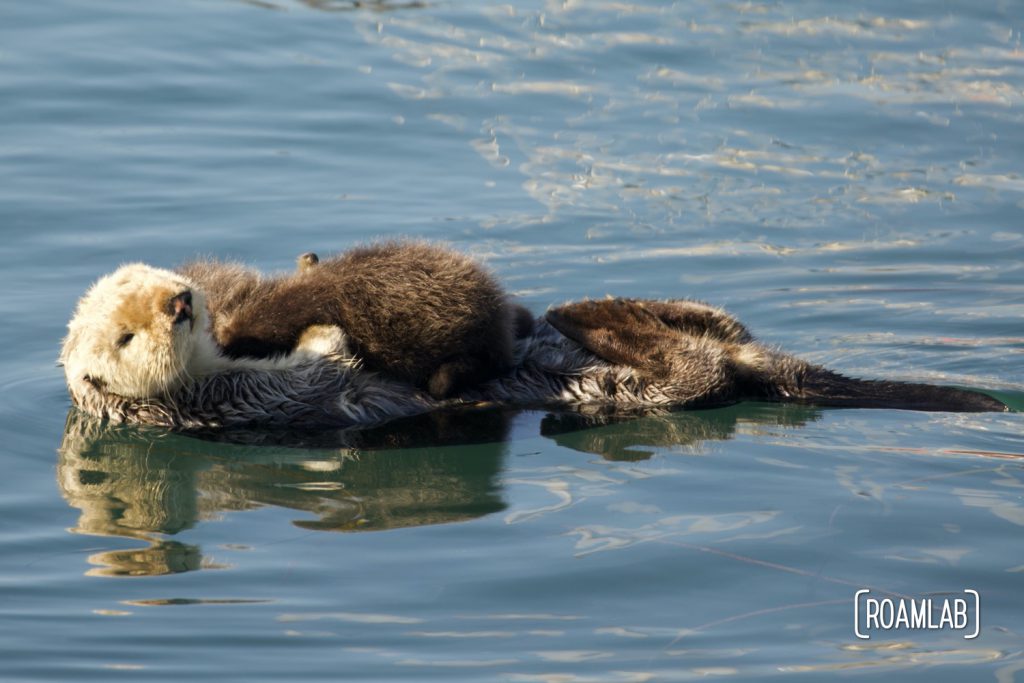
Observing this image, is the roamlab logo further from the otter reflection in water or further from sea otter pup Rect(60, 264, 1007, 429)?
sea otter pup Rect(60, 264, 1007, 429)

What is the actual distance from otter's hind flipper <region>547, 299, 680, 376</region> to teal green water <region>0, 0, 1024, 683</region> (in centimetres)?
31

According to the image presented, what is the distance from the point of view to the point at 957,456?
5.72 m

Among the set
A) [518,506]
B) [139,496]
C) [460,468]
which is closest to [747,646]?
[518,506]

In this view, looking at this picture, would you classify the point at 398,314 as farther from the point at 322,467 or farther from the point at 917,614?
the point at 917,614

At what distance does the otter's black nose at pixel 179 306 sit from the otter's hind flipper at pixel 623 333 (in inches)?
67.6

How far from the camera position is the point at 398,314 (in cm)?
578

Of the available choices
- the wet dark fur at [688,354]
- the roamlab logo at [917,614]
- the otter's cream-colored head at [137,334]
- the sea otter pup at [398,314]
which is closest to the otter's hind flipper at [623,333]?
Answer: the wet dark fur at [688,354]

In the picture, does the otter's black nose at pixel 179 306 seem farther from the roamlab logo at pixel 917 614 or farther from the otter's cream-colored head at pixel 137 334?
the roamlab logo at pixel 917 614

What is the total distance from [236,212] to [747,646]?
5.64 m

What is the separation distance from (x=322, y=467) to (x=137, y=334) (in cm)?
92

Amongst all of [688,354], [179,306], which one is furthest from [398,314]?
[688,354]

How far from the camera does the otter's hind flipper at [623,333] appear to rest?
6.30m

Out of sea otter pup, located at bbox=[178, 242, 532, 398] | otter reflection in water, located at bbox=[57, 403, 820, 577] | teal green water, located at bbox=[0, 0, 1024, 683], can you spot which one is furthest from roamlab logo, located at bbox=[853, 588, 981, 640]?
sea otter pup, located at bbox=[178, 242, 532, 398]

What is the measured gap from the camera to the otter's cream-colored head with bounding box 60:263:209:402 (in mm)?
5562
